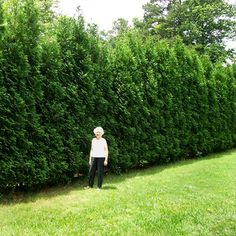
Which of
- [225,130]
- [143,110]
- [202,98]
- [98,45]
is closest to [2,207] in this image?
[98,45]

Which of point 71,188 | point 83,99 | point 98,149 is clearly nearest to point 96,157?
point 98,149

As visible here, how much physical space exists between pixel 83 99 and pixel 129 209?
12.7 ft

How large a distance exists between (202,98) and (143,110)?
4458mm

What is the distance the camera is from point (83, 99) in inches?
352

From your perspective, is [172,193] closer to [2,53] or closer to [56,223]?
[56,223]

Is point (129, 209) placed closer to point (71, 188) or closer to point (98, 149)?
point (98, 149)

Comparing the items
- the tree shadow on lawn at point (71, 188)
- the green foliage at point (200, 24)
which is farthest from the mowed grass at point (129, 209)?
the green foliage at point (200, 24)

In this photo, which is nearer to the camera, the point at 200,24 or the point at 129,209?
the point at 129,209

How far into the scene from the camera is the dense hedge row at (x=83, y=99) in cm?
721

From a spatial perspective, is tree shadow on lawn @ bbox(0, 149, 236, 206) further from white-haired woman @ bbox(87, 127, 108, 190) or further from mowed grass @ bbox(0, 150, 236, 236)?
white-haired woman @ bbox(87, 127, 108, 190)

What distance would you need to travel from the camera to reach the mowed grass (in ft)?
16.3

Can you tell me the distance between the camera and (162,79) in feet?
40.4

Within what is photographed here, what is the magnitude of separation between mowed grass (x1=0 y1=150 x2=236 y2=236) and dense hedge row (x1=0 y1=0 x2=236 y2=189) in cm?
97

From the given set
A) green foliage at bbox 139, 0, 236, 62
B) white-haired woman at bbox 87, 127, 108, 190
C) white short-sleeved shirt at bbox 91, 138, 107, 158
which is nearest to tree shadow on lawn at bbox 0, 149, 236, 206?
white-haired woman at bbox 87, 127, 108, 190
